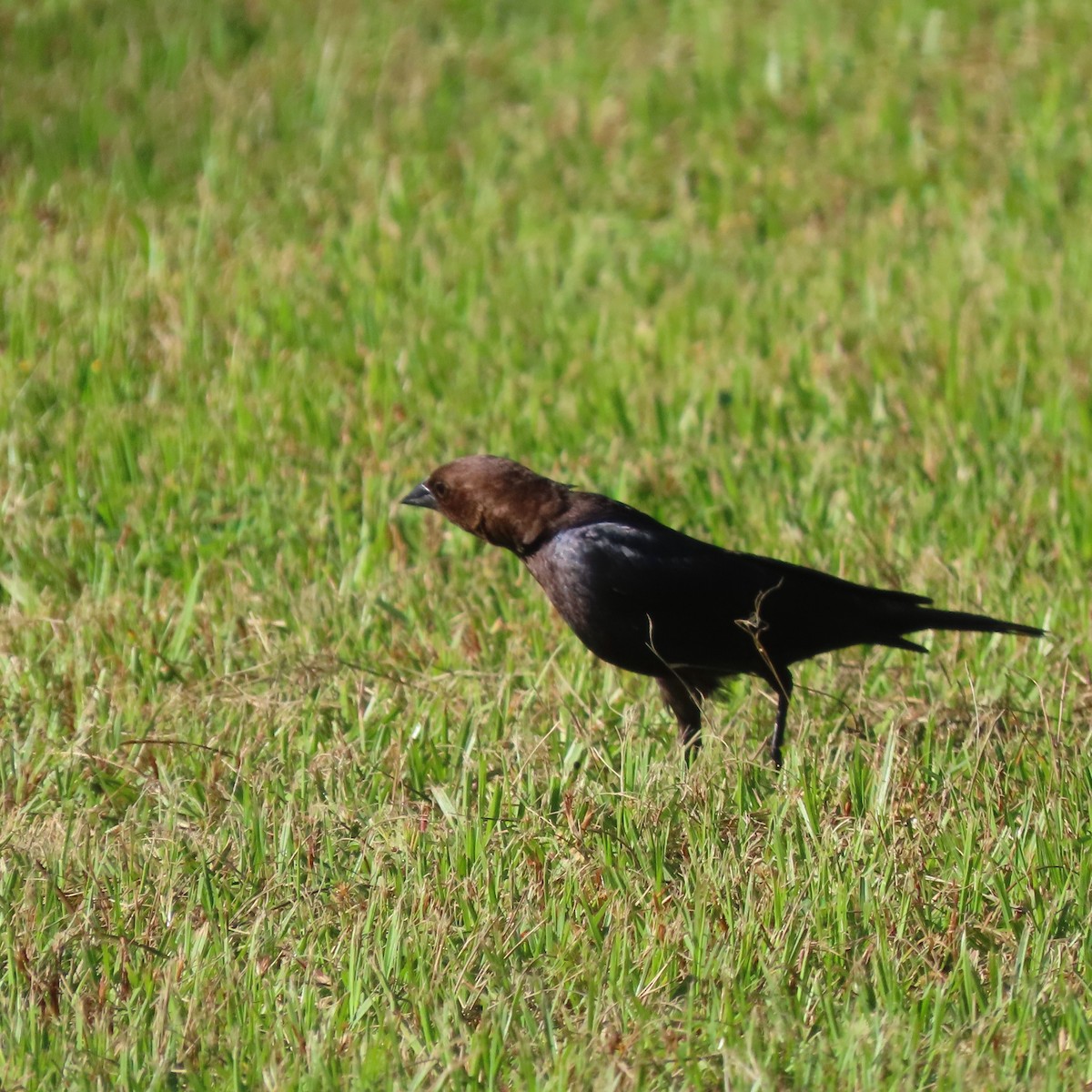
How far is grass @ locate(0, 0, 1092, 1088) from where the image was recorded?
10.2 feet

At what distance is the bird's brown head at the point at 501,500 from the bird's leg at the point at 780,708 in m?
0.65

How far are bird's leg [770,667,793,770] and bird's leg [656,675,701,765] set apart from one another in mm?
187

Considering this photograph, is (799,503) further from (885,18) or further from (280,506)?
(885,18)

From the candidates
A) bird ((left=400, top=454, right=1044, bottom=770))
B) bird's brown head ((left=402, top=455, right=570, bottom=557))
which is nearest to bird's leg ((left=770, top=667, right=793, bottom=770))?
bird ((left=400, top=454, right=1044, bottom=770))

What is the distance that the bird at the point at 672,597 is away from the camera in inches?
161

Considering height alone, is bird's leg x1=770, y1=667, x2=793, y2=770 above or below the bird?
below

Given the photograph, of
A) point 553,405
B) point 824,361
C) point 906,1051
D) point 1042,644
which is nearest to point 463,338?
point 553,405

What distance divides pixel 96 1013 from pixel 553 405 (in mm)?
3580

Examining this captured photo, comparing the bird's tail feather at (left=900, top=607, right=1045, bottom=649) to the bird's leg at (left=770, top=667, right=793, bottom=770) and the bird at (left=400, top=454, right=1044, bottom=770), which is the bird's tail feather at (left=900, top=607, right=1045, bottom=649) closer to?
the bird at (left=400, top=454, right=1044, bottom=770)

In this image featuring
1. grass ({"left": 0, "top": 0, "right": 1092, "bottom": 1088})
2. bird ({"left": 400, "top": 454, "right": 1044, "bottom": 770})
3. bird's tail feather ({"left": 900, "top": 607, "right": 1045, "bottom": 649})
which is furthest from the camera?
Result: bird's tail feather ({"left": 900, "top": 607, "right": 1045, "bottom": 649})

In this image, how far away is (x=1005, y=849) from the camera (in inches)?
140

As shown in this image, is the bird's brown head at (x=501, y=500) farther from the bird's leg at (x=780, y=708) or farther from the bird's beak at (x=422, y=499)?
the bird's leg at (x=780, y=708)

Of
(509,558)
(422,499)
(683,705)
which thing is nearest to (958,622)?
(683,705)

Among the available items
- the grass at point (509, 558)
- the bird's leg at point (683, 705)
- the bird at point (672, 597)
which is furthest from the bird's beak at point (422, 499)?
the bird's leg at point (683, 705)
